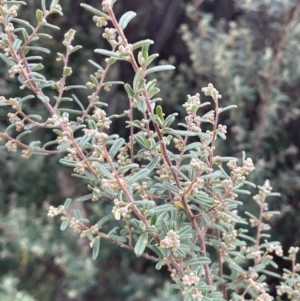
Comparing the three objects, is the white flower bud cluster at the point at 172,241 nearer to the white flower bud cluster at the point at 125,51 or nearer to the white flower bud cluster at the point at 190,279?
the white flower bud cluster at the point at 190,279

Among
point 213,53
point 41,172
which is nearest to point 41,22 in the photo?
point 213,53

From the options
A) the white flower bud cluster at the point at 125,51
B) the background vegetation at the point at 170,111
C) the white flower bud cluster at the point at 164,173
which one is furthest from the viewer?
the background vegetation at the point at 170,111

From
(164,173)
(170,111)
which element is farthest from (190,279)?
(170,111)

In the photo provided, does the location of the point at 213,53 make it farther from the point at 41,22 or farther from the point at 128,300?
the point at 128,300

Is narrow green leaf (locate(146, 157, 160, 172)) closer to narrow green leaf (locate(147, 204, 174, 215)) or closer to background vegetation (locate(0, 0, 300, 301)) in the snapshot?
narrow green leaf (locate(147, 204, 174, 215))

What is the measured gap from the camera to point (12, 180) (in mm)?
1428

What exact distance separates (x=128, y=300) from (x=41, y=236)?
0.41m

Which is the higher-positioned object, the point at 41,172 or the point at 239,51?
the point at 239,51

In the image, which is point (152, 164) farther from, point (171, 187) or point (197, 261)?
point (197, 261)

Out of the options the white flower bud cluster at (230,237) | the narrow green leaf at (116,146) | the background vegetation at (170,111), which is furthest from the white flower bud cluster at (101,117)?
the background vegetation at (170,111)

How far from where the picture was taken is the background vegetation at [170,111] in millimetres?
1216

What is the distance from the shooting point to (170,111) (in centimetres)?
140

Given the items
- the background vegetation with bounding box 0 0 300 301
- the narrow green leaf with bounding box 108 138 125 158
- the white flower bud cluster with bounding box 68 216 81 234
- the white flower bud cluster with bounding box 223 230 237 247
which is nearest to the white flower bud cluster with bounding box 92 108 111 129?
the narrow green leaf with bounding box 108 138 125 158

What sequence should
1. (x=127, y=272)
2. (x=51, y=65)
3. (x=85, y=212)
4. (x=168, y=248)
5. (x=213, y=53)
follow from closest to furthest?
(x=168, y=248) → (x=213, y=53) → (x=51, y=65) → (x=127, y=272) → (x=85, y=212)
